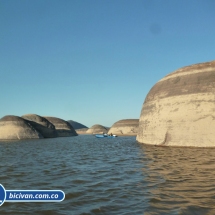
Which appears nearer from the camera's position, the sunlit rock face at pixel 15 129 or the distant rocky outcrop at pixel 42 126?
the sunlit rock face at pixel 15 129

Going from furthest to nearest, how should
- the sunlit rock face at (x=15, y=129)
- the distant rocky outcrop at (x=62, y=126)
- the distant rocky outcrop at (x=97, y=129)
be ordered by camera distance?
the distant rocky outcrop at (x=97, y=129) < the distant rocky outcrop at (x=62, y=126) < the sunlit rock face at (x=15, y=129)

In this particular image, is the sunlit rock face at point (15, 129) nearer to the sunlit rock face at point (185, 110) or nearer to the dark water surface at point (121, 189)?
the sunlit rock face at point (185, 110)

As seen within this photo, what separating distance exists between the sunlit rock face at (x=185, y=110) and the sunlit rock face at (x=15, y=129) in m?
31.9

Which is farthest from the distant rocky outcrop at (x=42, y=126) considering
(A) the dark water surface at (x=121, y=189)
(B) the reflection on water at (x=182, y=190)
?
(B) the reflection on water at (x=182, y=190)

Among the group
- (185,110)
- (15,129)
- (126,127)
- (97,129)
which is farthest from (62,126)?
(185,110)

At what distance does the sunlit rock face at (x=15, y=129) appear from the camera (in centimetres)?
4931

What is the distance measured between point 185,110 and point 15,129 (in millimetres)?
38457

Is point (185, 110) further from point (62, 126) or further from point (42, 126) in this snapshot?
point (62, 126)

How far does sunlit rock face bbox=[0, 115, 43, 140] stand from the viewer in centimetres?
4931

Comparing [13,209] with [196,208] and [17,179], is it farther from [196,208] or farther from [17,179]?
[196,208]

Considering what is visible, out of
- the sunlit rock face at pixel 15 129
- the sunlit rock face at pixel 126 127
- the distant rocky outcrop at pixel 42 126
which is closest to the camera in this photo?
the sunlit rock face at pixel 15 129

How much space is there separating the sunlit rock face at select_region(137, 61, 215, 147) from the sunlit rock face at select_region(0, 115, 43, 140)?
3186cm

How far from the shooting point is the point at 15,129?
164 feet

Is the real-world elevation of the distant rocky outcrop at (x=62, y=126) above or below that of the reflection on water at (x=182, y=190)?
above
